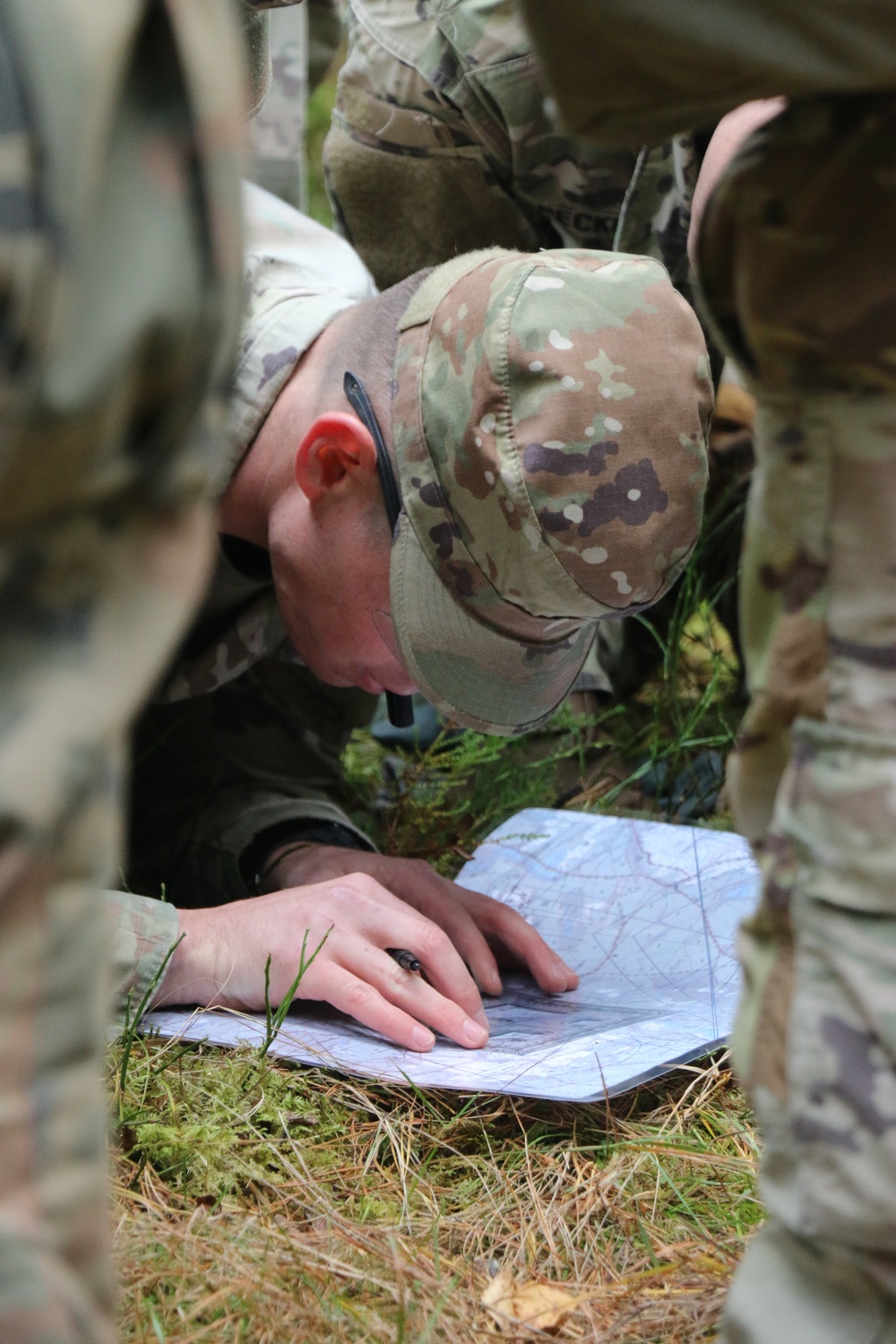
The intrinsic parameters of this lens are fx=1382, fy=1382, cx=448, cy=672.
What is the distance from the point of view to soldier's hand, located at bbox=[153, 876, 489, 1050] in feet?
5.83

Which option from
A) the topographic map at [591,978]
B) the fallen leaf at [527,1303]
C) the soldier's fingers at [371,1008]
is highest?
the fallen leaf at [527,1303]

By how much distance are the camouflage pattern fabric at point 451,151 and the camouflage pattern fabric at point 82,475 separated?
2082mm

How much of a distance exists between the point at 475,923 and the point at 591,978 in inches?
7.5

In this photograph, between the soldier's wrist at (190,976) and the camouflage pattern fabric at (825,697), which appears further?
the soldier's wrist at (190,976)

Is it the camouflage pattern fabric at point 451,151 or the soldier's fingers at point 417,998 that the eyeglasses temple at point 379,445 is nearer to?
the soldier's fingers at point 417,998

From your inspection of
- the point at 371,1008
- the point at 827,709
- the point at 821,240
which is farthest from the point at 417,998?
the point at 821,240

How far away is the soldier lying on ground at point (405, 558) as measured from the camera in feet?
5.66

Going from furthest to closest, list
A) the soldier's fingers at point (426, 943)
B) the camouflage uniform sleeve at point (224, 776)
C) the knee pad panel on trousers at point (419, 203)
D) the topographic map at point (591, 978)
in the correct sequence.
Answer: the knee pad panel on trousers at point (419, 203)
the camouflage uniform sleeve at point (224, 776)
the soldier's fingers at point (426, 943)
the topographic map at point (591, 978)

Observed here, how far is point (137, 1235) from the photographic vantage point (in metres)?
1.35

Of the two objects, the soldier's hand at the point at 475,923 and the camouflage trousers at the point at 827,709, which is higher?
the camouflage trousers at the point at 827,709

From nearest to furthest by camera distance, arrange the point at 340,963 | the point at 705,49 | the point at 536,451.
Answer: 1. the point at 705,49
2. the point at 536,451
3. the point at 340,963

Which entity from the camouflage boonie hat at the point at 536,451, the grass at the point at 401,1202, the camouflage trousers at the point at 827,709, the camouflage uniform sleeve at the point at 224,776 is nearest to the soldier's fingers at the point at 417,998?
the grass at the point at 401,1202

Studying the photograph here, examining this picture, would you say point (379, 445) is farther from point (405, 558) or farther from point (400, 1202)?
point (400, 1202)

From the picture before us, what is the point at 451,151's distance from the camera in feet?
9.53
